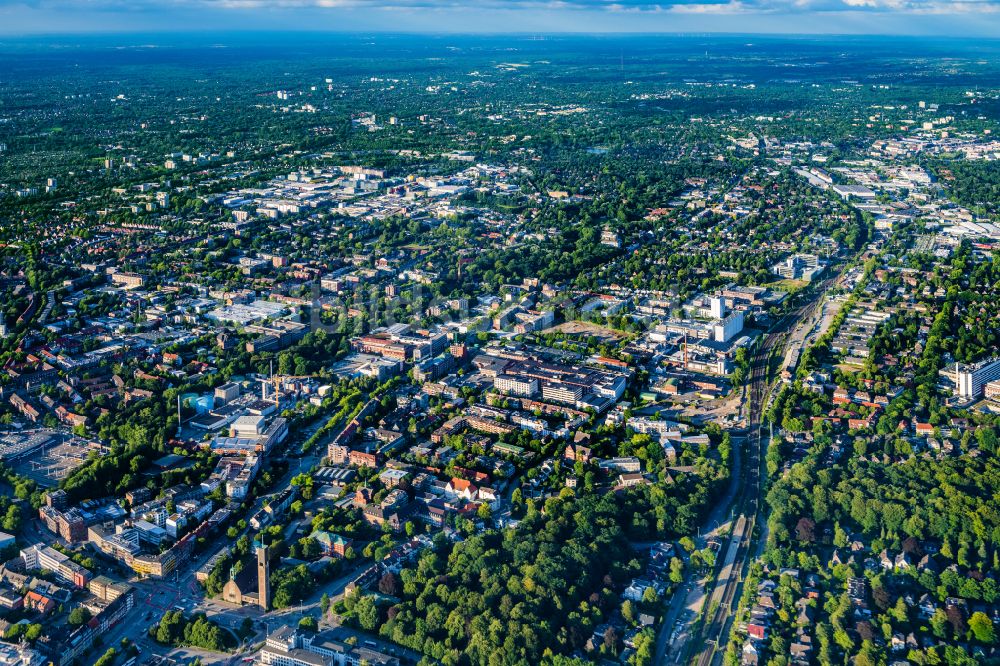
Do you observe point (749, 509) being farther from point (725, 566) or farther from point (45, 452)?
point (45, 452)

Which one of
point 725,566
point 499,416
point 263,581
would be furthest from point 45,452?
point 725,566

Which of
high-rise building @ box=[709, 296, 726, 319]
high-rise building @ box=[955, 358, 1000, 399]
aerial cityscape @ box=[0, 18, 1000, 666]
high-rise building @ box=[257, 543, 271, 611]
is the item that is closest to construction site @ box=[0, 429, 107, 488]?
aerial cityscape @ box=[0, 18, 1000, 666]

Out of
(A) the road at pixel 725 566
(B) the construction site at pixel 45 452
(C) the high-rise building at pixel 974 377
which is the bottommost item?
(A) the road at pixel 725 566

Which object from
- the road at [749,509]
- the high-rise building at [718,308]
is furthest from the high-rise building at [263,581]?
the high-rise building at [718,308]

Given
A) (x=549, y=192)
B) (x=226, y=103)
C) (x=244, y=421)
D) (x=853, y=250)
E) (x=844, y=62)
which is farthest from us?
(x=844, y=62)

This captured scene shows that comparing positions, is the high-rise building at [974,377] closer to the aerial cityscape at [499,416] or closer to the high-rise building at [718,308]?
the aerial cityscape at [499,416]

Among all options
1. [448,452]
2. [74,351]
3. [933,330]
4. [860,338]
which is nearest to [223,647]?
[448,452]

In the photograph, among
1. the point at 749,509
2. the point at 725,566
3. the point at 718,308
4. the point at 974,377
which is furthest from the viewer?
the point at 718,308

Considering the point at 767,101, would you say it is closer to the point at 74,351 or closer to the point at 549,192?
the point at 549,192

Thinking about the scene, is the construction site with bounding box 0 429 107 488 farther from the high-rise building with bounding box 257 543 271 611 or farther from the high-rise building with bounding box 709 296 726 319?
the high-rise building with bounding box 709 296 726 319
